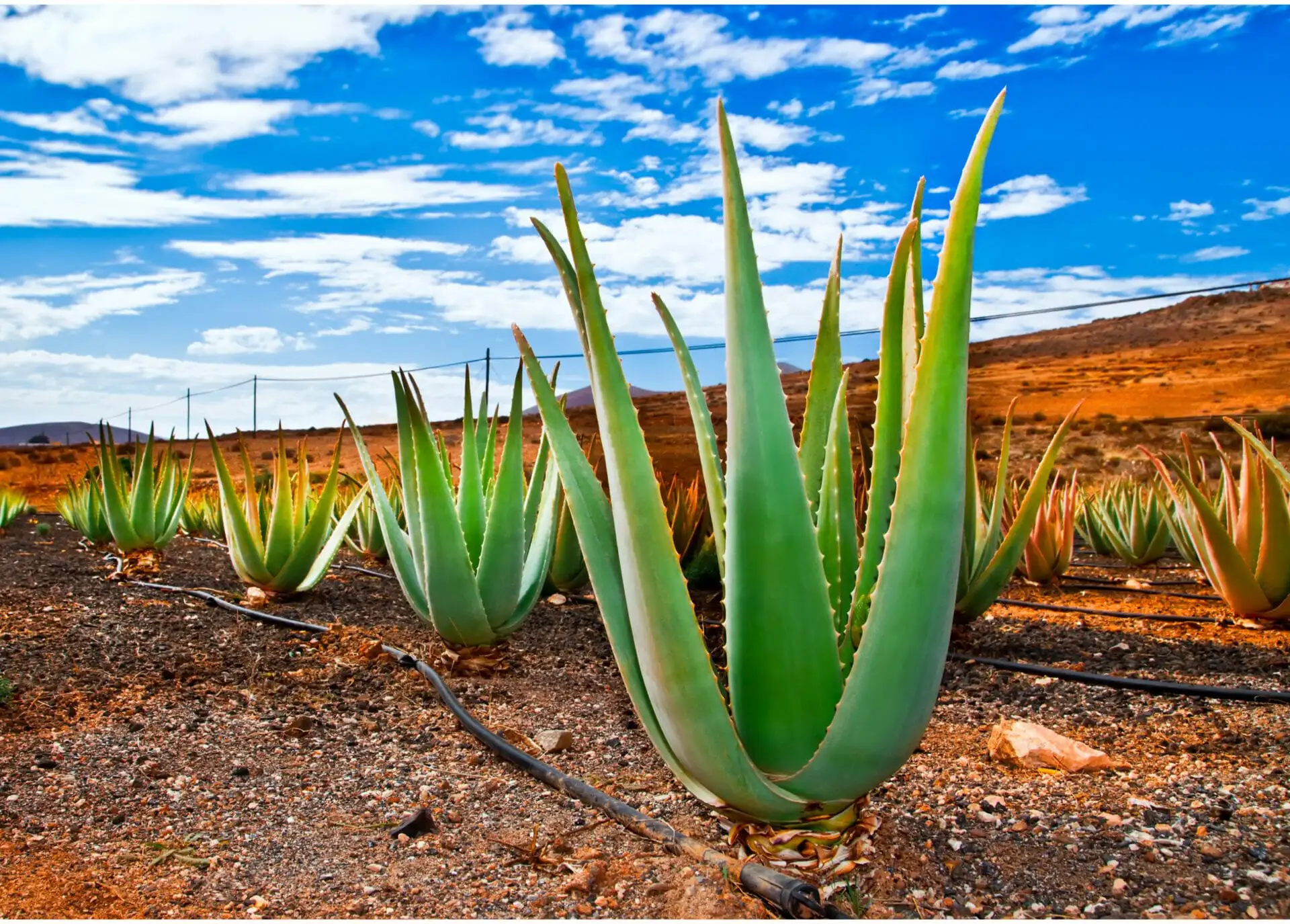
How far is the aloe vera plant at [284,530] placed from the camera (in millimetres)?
5125

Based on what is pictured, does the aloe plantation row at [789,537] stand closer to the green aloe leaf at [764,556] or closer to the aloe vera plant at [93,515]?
the green aloe leaf at [764,556]

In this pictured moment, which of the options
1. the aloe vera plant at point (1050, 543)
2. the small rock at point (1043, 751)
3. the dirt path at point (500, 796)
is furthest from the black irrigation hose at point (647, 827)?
the aloe vera plant at point (1050, 543)

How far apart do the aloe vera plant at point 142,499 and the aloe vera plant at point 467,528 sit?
327 centimetres

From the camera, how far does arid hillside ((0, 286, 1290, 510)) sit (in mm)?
27250

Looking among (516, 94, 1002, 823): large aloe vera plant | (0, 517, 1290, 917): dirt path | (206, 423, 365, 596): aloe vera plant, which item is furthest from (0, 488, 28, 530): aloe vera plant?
(516, 94, 1002, 823): large aloe vera plant

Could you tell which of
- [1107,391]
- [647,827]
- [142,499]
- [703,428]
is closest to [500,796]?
[647,827]

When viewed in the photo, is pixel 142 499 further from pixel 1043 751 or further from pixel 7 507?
pixel 7 507

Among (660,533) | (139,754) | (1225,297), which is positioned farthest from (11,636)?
(1225,297)

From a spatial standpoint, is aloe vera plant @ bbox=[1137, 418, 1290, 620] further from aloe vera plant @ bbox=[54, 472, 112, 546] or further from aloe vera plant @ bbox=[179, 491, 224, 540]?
aloe vera plant @ bbox=[179, 491, 224, 540]

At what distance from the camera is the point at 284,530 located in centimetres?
530

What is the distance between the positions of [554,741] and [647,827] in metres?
0.80

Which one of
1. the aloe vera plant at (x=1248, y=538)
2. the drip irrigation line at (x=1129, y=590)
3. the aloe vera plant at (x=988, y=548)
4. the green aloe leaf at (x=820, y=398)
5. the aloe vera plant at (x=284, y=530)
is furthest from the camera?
the drip irrigation line at (x=1129, y=590)

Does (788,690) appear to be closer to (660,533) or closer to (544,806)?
(660,533)

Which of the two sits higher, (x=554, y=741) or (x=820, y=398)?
(x=820, y=398)
